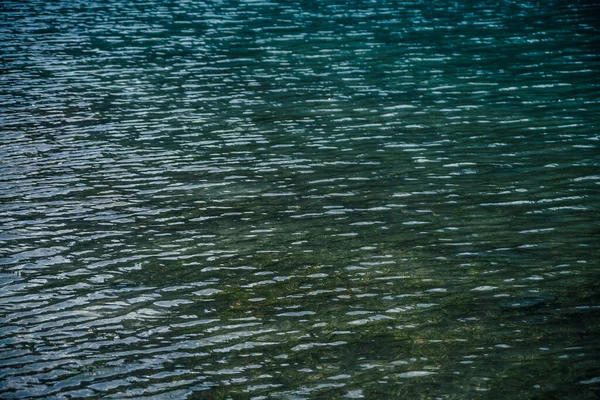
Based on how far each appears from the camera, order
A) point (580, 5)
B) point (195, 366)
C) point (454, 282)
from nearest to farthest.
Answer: point (195, 366)
point (454, 282)
point (580, 5)

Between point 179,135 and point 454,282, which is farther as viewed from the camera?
point 179,135

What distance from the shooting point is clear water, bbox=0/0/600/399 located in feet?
43.5

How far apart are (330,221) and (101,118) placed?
1189 centimetres

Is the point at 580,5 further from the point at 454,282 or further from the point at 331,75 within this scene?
the point at 454,282

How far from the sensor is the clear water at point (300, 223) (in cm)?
1327

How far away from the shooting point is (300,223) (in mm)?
19078

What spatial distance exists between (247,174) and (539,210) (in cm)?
791

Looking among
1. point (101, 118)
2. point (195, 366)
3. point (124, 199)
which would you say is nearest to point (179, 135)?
point (101, 118)

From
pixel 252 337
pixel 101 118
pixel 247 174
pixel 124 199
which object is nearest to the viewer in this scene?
pixel 252 337

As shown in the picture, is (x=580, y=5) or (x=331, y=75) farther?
(x=580, y=5)

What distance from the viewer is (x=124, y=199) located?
67.6ft

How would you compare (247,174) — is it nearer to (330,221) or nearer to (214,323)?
(330,221)

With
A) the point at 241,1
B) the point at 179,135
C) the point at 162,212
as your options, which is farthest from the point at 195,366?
the point at 241,1

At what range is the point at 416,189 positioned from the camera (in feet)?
69.4
